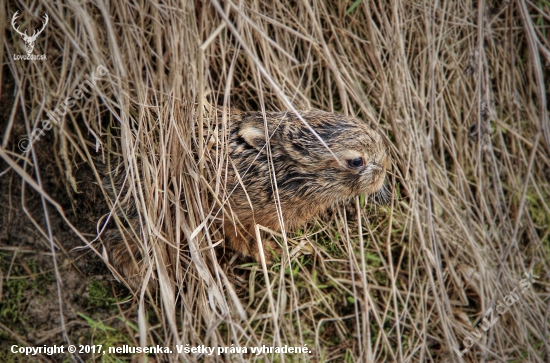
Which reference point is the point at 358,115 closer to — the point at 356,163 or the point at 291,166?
the point at 356,163

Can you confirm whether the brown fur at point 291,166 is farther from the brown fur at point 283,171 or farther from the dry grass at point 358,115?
the dry grass at point 358,115

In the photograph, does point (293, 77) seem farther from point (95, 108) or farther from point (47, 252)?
point (47, 252)

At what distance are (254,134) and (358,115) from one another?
36.4 inches

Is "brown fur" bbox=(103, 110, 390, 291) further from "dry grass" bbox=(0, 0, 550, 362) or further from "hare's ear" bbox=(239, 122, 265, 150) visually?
"dry grass" bbox=(0, 0, 550, 362)

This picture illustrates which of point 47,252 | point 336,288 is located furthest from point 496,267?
point 47,252

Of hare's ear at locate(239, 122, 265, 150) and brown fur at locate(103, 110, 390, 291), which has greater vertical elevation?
hare's ear at locate(239, 122, 265, 150)

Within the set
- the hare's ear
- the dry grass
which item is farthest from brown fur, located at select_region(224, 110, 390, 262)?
the dry grass

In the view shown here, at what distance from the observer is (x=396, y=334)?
10.3 feet

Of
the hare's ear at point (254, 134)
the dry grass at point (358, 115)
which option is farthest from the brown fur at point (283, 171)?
the dry grass at point (358, 115)

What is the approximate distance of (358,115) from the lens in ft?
10.9

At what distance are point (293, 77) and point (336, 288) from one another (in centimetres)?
156

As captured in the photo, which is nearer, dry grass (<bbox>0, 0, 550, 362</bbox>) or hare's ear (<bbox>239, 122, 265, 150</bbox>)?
dry grass (<bbox>0, 0, 550, 362</bbox>)

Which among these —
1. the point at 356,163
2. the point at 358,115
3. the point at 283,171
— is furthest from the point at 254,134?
the point at 358,115

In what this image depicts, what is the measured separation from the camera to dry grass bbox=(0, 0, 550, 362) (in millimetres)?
2615
